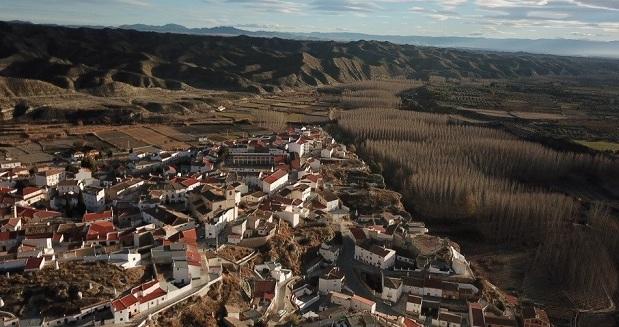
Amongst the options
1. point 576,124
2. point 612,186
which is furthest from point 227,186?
point 576,124

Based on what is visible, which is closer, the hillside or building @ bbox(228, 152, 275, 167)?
building @ bbox(228, 152, 275, 167)

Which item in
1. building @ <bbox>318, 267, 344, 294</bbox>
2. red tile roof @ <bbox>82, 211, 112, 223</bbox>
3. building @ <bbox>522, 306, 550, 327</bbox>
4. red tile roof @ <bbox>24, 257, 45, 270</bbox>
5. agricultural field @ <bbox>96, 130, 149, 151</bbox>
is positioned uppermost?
red tile roof @ <bbox>24, 257, 45, 270</bbox>

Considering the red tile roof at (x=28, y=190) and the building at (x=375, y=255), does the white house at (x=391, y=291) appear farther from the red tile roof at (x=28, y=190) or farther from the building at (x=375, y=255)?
the red tile roof at (x=28, y=190)

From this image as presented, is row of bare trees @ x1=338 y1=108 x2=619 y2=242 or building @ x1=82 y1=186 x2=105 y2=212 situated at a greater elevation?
building @ x1=82 y1=186 x2=105 y2=212

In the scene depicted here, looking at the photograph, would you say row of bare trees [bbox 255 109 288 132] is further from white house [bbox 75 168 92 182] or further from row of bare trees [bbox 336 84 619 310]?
white house [bbox 75 168 92 182]

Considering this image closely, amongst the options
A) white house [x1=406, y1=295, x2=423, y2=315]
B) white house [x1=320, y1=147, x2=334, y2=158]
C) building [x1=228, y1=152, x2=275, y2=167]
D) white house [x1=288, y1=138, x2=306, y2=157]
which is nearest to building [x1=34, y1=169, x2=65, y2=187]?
building [x1=228, y1=152, x2=275, y2=167]

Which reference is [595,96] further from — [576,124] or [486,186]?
[486,186]
